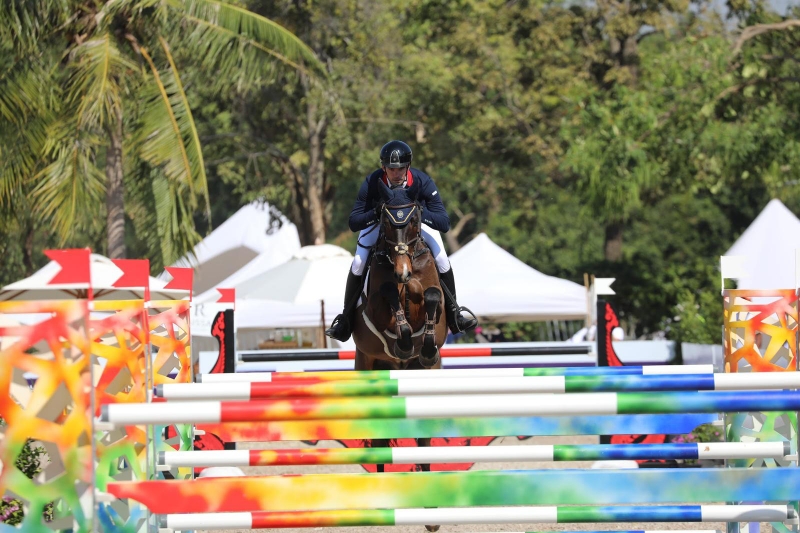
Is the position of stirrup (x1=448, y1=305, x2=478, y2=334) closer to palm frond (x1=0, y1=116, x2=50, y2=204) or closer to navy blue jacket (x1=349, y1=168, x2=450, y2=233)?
navy blue jacket (x1=349, y1=168, x2=450, y2=233)

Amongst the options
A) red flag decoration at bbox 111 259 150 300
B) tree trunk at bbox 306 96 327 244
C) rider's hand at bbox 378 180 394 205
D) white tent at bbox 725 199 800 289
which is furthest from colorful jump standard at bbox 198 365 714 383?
tree trunk at bbox 306 96 327 244

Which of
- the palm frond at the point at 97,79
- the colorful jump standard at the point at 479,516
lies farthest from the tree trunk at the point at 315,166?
the colorful jump standard at the point at 479,516

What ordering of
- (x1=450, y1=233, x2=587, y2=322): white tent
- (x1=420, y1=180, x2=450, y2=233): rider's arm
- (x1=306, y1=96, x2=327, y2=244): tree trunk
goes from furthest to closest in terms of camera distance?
1. (x1=306, y1=96, x2=327, y2=244): tree trunk
2. (x1=450, y1=233, x2=587, y2=322): white tent
3. (x1=420, y1=180, x2=450, y2=233): rider's arm

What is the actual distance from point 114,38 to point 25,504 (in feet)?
38.3

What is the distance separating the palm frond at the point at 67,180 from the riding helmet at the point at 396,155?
7.62m

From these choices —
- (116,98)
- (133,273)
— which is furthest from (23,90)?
(133,273)

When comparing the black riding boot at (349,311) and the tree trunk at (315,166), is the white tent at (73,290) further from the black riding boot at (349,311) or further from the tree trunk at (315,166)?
the tree trunk at (315,166)

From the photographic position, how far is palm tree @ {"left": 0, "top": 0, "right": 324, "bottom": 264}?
42.3 ft

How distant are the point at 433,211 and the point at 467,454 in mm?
3318

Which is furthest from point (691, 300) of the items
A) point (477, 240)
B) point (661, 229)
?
point (661, 229)

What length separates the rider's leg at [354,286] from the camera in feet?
22.0

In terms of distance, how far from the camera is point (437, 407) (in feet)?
10.0

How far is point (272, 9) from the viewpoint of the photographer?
71.1 feet

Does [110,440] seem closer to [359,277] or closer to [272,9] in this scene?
[359,277]
